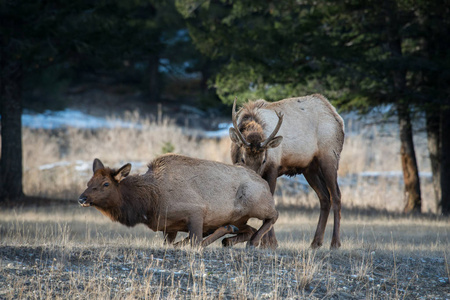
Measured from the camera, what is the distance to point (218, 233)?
25.1 feet

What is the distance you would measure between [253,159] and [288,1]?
7788 millimetres

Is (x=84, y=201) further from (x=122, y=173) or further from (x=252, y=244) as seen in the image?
(x=252, y=244)

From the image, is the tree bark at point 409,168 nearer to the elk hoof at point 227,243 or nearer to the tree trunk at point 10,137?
the elk hoof at point 227,243

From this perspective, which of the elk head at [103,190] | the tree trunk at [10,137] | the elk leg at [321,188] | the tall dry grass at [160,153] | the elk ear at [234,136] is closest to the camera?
the elk head at [103,190]

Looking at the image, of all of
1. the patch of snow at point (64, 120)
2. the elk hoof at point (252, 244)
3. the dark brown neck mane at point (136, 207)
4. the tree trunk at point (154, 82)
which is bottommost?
the elk hoof at point (252, 244)

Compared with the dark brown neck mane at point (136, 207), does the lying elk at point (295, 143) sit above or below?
above

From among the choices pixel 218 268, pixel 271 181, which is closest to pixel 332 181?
pixel 271 181

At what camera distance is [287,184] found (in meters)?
20.3

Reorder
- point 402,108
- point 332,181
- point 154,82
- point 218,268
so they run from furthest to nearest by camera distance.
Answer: point 154,82 → point 402,108 → point 332,181 → point 218,268

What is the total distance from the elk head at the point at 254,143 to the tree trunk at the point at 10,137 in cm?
843

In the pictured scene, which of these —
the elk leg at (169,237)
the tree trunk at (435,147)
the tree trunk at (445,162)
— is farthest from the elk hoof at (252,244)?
the tree trunk at (435,147)

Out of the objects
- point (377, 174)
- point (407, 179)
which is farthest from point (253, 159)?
point (377, 174)

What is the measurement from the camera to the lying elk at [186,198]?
7.49 m

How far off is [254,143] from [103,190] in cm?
218
